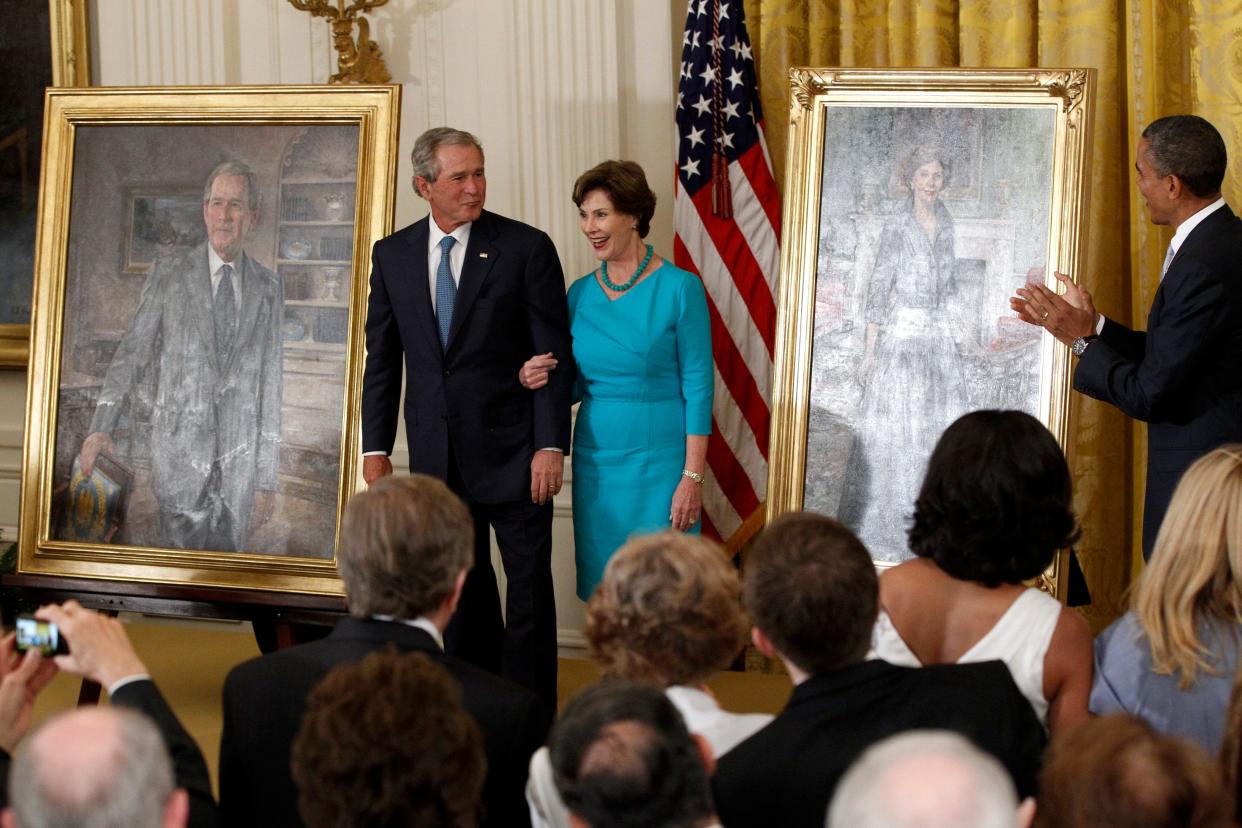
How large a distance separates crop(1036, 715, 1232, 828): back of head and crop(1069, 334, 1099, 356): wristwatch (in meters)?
2.70

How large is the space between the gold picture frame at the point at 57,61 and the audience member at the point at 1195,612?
16.5 feet

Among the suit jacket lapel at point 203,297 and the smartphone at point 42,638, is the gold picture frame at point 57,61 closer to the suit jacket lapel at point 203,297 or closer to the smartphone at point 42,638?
the suit jacket lapel at point 203,297

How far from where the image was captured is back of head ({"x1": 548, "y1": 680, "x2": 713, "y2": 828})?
170 cm

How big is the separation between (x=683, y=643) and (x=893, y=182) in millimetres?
2558

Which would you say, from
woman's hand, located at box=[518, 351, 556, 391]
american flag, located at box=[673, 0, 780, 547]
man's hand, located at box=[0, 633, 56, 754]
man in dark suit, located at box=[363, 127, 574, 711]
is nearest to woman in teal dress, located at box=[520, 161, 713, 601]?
woman's hand, located at box=[518, 351, 556, 391]

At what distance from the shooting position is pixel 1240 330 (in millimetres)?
3889

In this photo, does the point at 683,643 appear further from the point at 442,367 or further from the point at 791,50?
the point at 791,50

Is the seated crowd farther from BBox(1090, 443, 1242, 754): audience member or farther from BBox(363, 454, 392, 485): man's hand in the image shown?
BBox(363, 454, 392, 485): man's hand

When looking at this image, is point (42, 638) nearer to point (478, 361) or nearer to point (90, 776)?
point (90, 776)

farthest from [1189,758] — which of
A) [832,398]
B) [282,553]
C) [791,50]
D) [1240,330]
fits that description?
[791,50]

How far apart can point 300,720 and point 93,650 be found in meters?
0.35

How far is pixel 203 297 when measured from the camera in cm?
484

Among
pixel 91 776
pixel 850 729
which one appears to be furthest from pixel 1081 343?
pixel 91 776

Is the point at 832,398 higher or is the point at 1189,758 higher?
the point at 832,398
